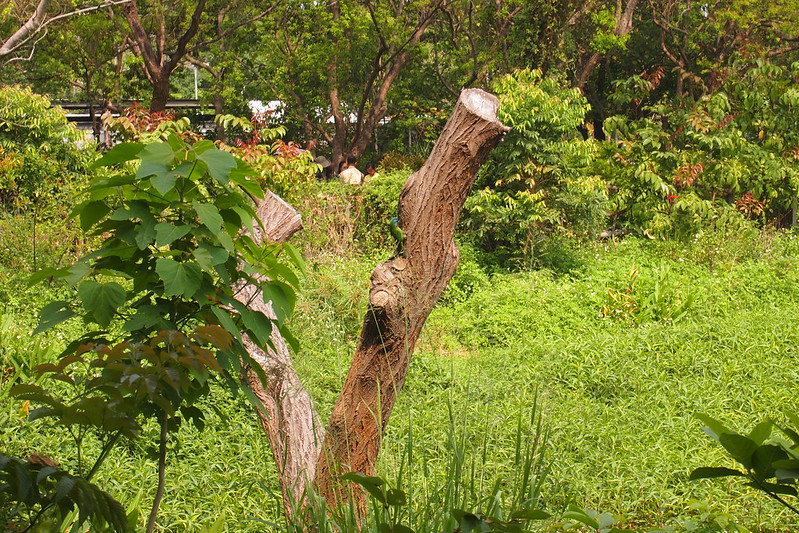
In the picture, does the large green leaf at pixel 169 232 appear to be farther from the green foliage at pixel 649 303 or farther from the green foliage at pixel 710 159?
the green foliage at pixel 710 159

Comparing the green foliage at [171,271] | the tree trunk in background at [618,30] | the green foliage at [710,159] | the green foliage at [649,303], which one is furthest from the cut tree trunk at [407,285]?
the tree trunk in background at [618,30]

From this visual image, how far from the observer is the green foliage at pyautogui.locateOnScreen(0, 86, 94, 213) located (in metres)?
9.98

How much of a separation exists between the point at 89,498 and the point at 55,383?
4119 millimetres

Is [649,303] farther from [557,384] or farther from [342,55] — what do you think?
[342,55]

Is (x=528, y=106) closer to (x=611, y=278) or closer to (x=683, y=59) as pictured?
(x=611, y=278)

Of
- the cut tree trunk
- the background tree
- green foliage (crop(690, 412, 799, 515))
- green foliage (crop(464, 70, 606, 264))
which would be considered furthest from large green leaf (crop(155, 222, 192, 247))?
the background tree

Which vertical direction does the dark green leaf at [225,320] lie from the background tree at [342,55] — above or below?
below

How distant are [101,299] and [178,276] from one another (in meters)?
0.21

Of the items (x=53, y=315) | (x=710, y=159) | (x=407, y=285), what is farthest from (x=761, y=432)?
(x=710, y=159)

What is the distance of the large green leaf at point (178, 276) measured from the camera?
2215mm

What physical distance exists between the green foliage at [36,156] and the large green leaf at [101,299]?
7.94 meters

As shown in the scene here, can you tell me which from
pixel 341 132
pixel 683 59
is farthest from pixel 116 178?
pixel 683 59

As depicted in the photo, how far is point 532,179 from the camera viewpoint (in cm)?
1012

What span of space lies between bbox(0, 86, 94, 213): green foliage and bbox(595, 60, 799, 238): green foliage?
6.99 m
